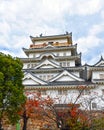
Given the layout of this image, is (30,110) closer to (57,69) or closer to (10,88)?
(10,88)

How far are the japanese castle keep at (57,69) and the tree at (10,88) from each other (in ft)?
41.3

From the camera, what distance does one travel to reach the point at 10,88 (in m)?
19.9

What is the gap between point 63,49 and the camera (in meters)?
40.1

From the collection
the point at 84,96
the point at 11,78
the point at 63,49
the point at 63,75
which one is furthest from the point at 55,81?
the point at 11,78

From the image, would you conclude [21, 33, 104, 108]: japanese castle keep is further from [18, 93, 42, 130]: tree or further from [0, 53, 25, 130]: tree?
[0, 53, 25, 130]: tree

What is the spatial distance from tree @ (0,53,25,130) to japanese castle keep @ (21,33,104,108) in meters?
12.6

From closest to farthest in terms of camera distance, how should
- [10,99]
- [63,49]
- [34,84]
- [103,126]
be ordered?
1. [10,99]
2. [103,126]
3. [34,84]
4. [63,49]

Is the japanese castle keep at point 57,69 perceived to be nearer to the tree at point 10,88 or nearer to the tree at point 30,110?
the tree at point 30,110

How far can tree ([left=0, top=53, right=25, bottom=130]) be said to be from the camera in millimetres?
19703

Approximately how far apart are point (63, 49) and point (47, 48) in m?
2.59

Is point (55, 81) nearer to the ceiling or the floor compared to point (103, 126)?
nearer to the ceiling

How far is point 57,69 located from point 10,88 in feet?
56.3

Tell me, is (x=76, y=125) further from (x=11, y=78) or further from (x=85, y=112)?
(x=11, y=78)

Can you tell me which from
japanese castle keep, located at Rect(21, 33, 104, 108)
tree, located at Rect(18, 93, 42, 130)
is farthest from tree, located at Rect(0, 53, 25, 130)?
japanese castle keep, located at Rect(21, 33, 104, 108)
